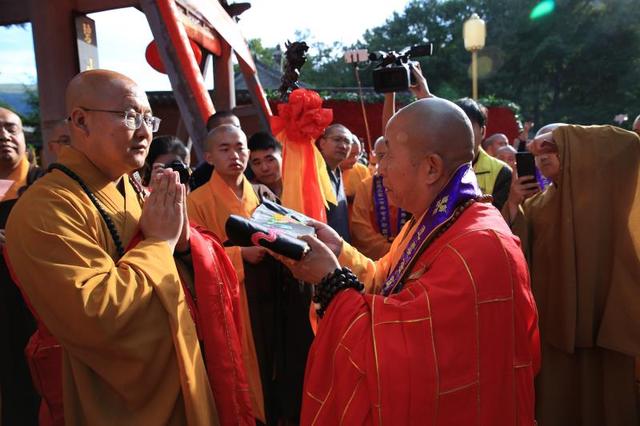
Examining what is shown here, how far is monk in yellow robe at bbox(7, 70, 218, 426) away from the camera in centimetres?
161

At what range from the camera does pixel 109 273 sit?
5.44 feet

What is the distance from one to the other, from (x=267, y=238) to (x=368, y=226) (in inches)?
103

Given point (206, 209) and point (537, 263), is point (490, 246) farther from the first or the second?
point (206, 209)

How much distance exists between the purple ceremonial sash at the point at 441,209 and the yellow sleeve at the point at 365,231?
2.26 metres

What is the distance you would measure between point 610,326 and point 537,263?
485 mm

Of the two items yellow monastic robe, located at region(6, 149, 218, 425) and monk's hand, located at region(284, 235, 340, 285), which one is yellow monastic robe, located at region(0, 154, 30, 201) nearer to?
yellow monastic robe, located at region(6, 149, 218, 425)

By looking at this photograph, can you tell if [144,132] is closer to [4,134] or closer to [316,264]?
[316,264]

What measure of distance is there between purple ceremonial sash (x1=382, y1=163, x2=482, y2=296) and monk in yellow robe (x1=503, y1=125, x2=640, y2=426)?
1.35 metres

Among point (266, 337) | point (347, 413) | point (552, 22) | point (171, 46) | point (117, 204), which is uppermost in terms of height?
point (552, 22)

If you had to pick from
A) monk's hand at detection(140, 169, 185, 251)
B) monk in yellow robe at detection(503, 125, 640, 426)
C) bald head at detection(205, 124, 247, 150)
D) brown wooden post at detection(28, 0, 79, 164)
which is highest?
brown wooden post at detection(28, 0, 79, 164)

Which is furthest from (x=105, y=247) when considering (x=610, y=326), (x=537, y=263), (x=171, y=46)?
(x=171, y=46)

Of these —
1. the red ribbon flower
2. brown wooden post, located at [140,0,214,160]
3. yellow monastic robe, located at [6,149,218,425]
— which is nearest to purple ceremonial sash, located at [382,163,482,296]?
yellow monastic robe, located at [6,149,218,425]

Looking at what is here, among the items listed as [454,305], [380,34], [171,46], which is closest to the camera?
[454,305]

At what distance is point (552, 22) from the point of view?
2714cm
